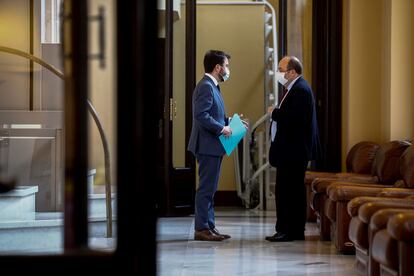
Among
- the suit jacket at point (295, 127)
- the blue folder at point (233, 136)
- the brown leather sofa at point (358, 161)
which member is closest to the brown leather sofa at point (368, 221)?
the suit jacket at point (295, 127)

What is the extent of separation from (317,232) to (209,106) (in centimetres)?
147

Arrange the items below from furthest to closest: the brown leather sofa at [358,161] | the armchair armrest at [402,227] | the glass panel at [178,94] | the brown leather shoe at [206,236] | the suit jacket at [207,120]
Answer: the glass panel at [178,94] < the brown leather sofa at [358,161] < the brown leather shoe at [206,236] < the suit jacket at [207,120] < the armchair armrest at [402,227]

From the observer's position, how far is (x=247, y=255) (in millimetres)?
4844

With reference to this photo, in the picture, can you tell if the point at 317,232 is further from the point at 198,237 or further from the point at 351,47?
the point at 351,47

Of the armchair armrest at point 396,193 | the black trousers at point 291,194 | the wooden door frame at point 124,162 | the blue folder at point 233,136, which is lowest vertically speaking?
the black trousers at point 291,194

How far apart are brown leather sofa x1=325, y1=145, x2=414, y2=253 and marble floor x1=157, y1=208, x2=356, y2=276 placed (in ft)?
0.40

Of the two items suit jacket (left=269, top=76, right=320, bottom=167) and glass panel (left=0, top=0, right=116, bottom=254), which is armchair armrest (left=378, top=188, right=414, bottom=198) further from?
glass panel (left=0, top=0, right=116, bottom=254)

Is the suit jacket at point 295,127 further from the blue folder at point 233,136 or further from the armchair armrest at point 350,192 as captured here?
the armchair armrest at point 350,192

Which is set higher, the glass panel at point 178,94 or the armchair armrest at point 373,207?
the glass panel at point 178,94

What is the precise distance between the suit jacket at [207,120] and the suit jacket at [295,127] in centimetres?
40

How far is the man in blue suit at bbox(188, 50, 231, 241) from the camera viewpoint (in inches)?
206

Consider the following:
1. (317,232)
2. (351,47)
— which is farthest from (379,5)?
(317,232)

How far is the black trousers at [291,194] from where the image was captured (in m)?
5.28

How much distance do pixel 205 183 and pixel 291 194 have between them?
611 mm
